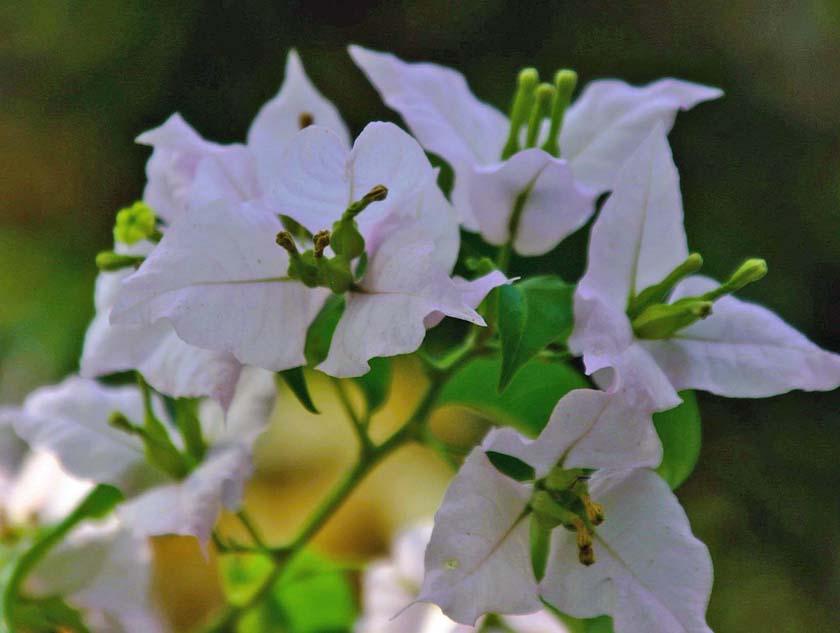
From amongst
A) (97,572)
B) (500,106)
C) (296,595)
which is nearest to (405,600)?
(296,595)

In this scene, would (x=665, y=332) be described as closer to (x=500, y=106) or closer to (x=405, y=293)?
(x=405, y=293)

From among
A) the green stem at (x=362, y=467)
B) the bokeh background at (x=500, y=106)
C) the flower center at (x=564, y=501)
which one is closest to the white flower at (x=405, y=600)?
the green stem at (x=362, y=467)

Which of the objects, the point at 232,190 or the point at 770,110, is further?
the point at 770,110

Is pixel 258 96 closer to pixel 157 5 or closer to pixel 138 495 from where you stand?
pixel 157 5

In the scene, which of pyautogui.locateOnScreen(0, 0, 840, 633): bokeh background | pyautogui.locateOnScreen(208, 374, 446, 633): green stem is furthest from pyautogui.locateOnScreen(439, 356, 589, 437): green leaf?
pyautogui.locateOnScreen(0, 0, 840, 633): bokeh background

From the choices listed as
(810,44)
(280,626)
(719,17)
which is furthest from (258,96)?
(280,626)

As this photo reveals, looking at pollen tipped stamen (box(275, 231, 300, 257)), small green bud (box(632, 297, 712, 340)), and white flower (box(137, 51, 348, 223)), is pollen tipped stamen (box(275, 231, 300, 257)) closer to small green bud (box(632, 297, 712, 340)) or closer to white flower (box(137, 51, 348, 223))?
white flower (box(137, 51, 348, 223))

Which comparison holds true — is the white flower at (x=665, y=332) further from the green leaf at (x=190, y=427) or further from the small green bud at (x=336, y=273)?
the green leaf at (x=190, y=427)
